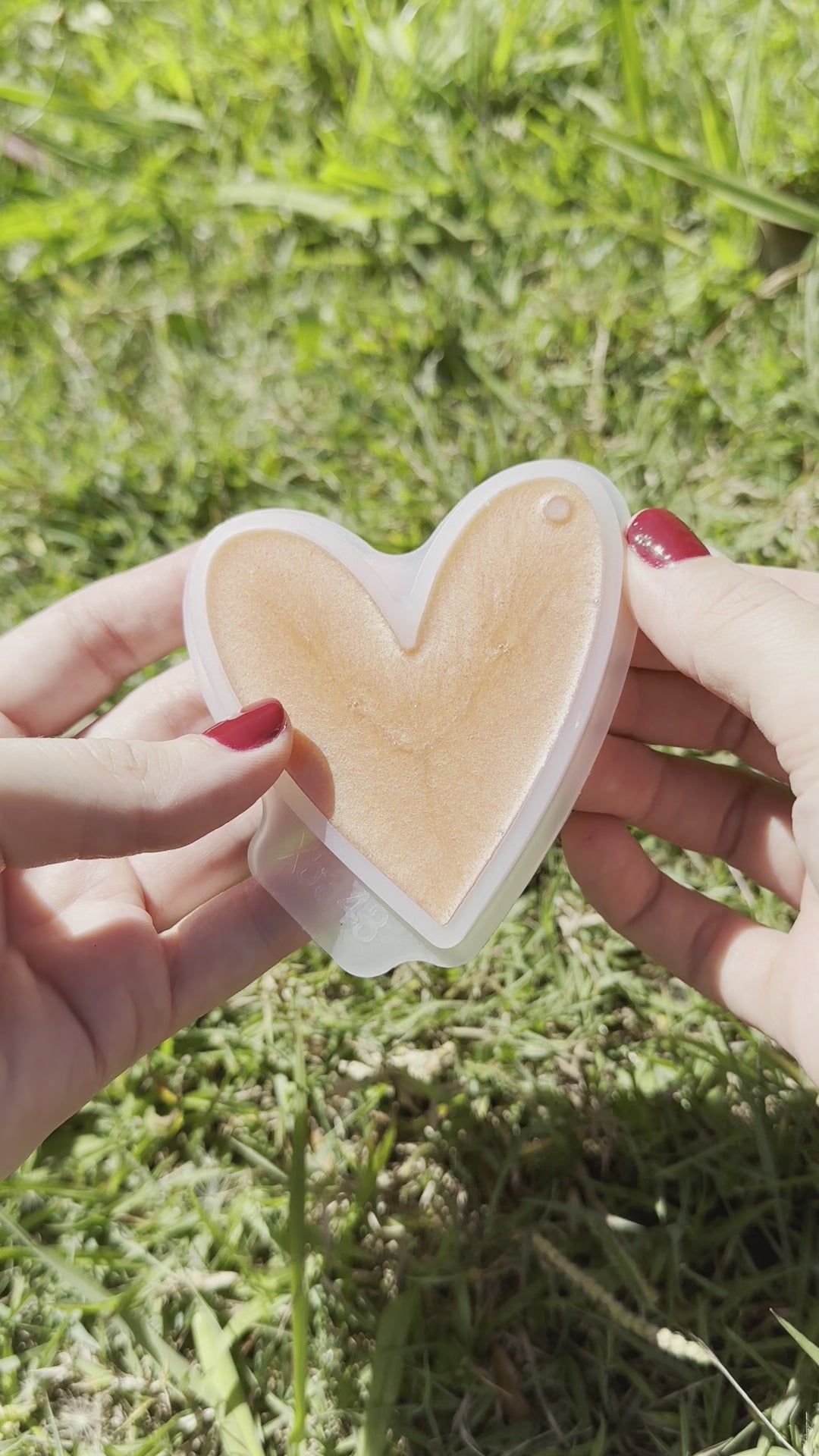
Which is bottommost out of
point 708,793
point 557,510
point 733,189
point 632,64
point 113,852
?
point 708,793

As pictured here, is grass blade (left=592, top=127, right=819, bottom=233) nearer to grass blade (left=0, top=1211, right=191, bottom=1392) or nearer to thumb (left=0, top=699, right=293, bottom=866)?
thumb (left=0, top=699, right=293, bottom=866)

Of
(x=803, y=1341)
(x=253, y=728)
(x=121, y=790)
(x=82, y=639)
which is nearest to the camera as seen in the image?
(x=121, y=790)

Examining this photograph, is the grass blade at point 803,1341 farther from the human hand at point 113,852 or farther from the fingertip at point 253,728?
the fingertip at point 253,728

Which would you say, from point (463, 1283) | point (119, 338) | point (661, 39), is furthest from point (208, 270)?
point (463, 1283)

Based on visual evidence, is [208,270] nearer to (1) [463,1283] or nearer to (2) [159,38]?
(2) [159,38]

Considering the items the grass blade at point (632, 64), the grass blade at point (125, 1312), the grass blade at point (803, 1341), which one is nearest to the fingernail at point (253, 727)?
the grass blade at point (125, 1312)

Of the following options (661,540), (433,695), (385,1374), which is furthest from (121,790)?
Result: (385,1374)

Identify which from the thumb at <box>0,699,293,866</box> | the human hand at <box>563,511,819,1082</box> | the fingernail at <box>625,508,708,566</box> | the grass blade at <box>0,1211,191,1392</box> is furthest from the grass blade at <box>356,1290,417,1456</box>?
the fingernail at <box>625,508,708,566</box>

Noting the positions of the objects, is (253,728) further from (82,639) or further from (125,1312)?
(125,1312)
